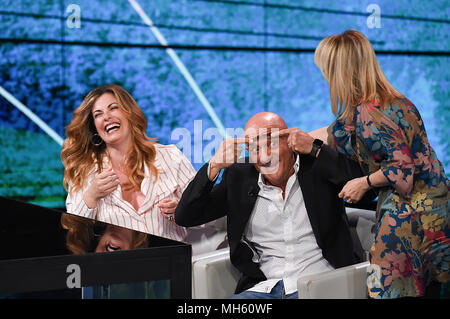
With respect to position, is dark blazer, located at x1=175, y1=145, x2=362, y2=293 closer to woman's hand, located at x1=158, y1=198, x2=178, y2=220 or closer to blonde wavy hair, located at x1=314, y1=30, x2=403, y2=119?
woman's hand, located at x1=158, y1=198, x2=178, y2=220

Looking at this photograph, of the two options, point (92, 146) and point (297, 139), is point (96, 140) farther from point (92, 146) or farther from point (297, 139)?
point (297, 139)

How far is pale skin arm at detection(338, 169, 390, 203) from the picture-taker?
2340 millimetres

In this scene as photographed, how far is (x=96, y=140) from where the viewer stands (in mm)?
3012

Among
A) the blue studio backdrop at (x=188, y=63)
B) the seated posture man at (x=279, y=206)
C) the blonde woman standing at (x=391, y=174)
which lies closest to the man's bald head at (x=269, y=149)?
the seated posture man at (x=279, y=206)

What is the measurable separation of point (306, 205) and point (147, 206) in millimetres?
752

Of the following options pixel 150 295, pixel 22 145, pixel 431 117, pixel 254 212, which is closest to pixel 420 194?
pixel 254 212

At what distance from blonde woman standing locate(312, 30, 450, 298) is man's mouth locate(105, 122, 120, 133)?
1040mm

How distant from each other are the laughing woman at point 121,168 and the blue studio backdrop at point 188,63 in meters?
1.83

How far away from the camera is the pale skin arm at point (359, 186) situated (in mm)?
2340

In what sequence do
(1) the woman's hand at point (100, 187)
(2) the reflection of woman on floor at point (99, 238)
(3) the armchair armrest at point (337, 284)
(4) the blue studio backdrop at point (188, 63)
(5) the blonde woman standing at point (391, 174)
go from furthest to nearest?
(4) the blue studio backdrop at point (188, 63) → (1) the woman's hand at point (100, 187) → (5) the blonde woman standing at point (391, 174) → (3) the armchair armrest at point (337, 284) → (2) the reflection of woman on floor at point (99, 238)

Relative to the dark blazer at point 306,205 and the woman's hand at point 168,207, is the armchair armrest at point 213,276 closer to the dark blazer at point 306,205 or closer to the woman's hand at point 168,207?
the dark blazer at point 306,205
